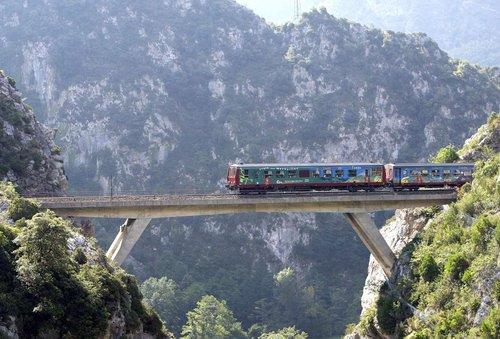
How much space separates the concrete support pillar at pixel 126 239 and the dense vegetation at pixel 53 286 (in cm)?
529

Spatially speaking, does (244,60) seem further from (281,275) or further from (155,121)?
(281,275)

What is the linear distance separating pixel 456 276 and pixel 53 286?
82.2 ft

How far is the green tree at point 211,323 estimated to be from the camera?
244 ft

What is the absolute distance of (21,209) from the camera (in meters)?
38.0

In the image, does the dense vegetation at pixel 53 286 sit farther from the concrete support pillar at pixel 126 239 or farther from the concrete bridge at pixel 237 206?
the concrete bridge at pixel 237 206

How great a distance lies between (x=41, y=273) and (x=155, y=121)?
11329 centimetres

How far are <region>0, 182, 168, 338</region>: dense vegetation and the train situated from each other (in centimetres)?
1487

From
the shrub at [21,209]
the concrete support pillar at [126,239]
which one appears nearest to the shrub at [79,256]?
the shrub at [21,209]

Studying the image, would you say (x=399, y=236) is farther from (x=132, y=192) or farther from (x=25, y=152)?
(x=132, y=192)

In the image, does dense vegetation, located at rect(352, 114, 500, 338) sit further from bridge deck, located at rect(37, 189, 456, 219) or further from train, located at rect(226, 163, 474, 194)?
bridge deck, located at rect(37, 189, 456, 219)

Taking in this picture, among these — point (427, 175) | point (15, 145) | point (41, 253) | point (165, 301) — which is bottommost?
point (41, 253)

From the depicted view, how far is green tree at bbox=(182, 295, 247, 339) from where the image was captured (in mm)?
74250

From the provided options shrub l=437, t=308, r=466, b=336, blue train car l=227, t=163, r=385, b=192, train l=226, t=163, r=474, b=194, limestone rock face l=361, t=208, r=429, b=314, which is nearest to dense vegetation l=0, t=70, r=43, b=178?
train l=226, t=163, r=474, b=194

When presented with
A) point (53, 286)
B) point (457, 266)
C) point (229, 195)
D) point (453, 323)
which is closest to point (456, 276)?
point (457, 266)
